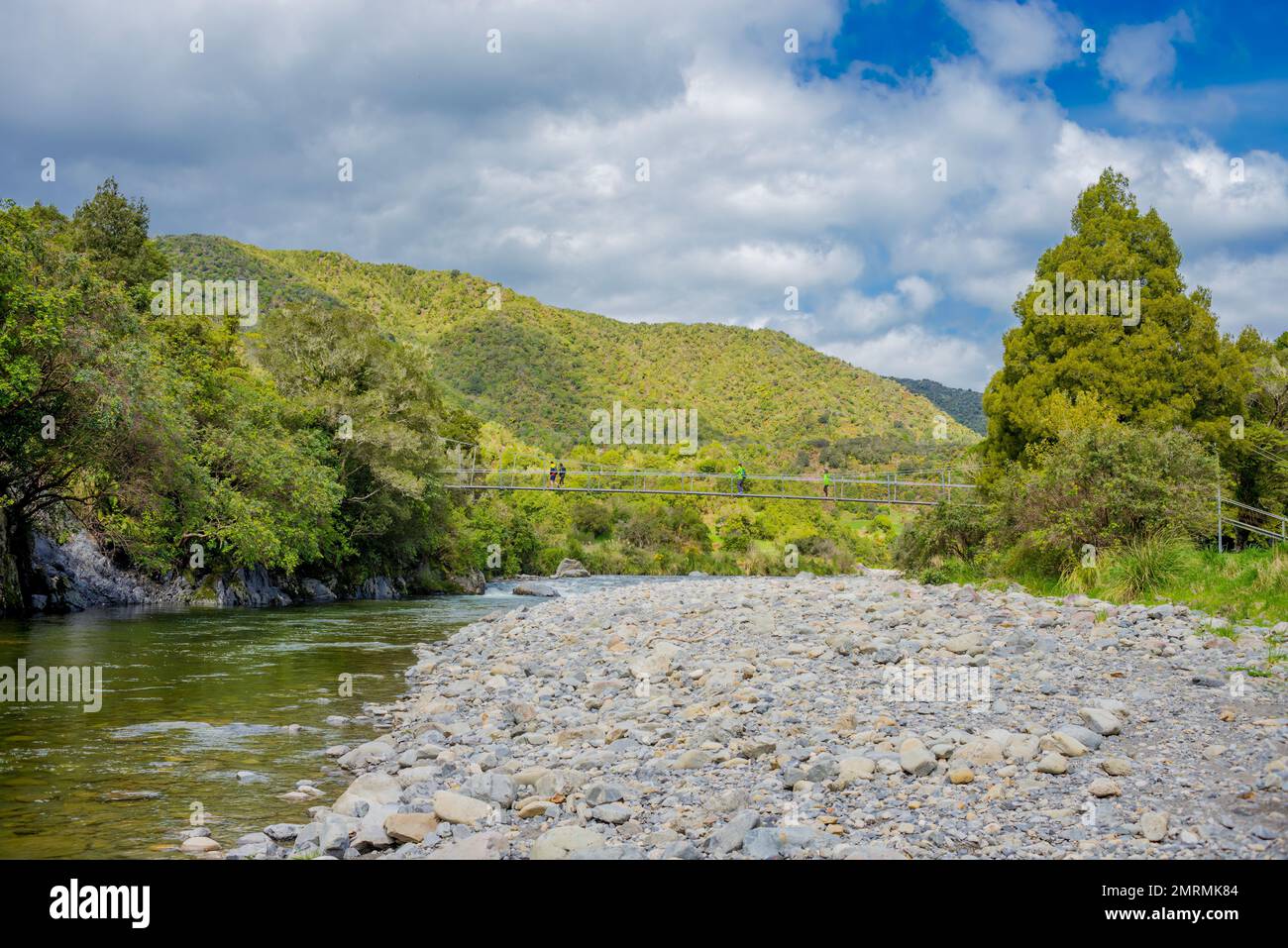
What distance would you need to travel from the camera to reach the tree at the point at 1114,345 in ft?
66.9

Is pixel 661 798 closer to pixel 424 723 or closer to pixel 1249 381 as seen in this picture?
pixel 424 723

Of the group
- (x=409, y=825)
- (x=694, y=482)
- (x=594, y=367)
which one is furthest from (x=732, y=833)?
(x=594, y=367)

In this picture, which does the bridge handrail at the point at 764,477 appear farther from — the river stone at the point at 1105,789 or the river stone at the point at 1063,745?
the river stone at the point at 1105,789

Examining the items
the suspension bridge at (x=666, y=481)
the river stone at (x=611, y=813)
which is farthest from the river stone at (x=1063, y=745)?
the suspension bridge at (x=666, y=481)

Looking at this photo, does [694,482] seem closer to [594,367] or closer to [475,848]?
[594,367]

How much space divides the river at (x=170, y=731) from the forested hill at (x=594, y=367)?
5922 centimetres

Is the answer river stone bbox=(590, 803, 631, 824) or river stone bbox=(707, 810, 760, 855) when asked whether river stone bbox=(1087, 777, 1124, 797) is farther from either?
river stone bbox=(590, 803, 631, 824)

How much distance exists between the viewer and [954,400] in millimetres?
103875

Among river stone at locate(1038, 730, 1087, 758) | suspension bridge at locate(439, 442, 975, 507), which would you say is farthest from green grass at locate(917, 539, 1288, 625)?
suspension bridge at locate(439, 442, 975, 507)

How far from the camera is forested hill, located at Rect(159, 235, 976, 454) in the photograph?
8081cm

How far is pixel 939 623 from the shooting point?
10938mm

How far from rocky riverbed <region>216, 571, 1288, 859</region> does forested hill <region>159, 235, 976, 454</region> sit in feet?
209

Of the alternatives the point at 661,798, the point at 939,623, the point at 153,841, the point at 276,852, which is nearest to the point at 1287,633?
the point at 939,623

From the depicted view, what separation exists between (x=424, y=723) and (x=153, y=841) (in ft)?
11.2
